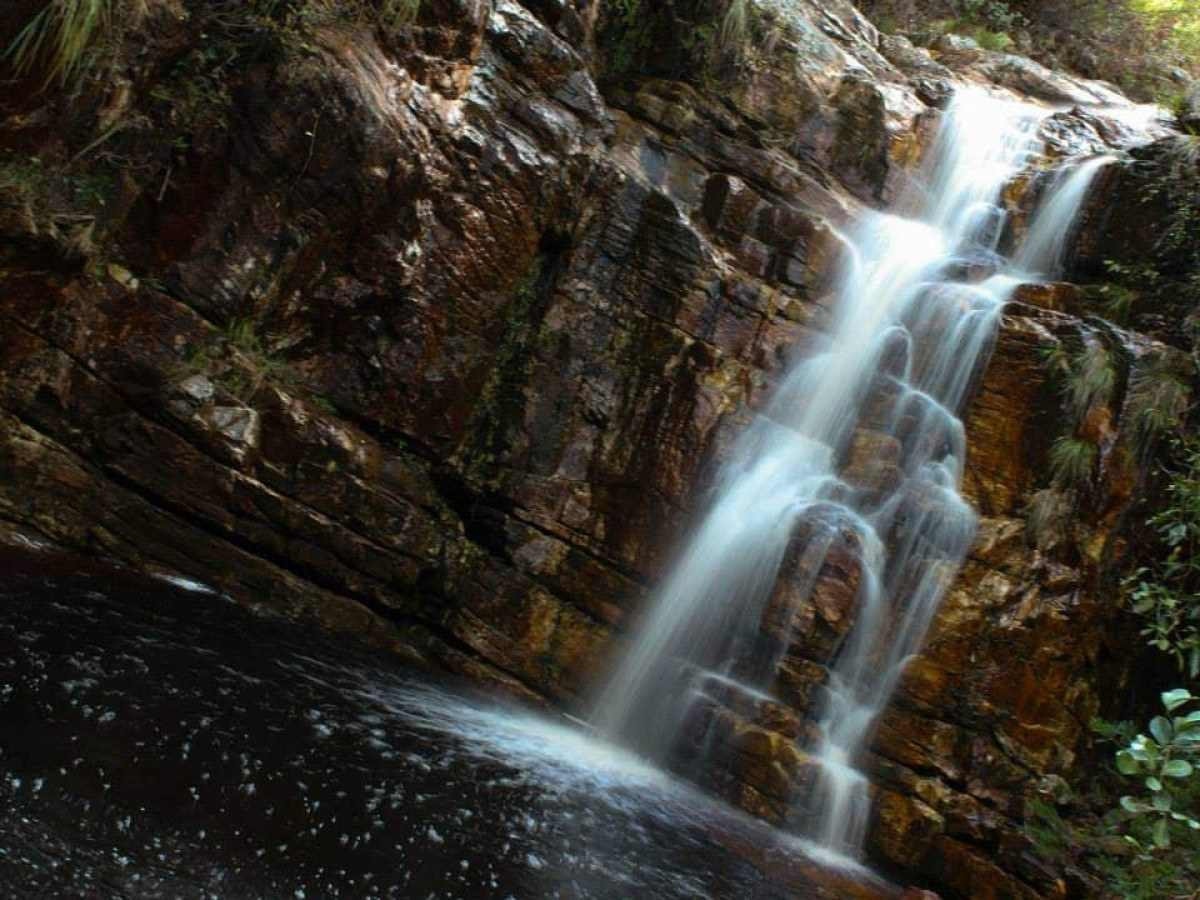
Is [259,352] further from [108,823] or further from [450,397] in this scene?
[108,823]

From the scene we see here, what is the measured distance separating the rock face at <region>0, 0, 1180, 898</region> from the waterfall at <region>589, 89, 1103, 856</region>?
0.19 meters

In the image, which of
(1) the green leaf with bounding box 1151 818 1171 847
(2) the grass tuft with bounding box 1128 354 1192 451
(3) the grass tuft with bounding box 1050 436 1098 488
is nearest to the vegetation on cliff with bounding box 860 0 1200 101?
(2) the grass tuft with bounding box 1128 354 1192 451

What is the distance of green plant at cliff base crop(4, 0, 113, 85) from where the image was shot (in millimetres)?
5023

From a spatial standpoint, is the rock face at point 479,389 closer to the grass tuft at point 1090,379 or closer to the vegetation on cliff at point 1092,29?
the grass tuft at point 1090,379

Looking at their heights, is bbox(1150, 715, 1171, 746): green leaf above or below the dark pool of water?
above

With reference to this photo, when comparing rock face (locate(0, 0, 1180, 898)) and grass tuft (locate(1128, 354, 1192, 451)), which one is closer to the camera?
rock face (locate(0, 0, 1180, 898))

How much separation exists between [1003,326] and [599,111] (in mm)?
4282

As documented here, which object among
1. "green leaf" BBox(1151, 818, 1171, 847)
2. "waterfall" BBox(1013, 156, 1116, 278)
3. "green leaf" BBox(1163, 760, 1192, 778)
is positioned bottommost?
"green leaf" BBox(1151, 818, 1171, 847)

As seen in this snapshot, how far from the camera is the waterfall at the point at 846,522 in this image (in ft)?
21.5

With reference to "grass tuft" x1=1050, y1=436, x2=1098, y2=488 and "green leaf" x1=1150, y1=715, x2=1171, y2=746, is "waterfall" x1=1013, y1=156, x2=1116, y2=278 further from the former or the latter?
"green leaf" x1=1150, y1=715, x2=1171, y2=746

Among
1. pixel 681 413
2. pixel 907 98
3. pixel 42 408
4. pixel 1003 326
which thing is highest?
pixel 907 98

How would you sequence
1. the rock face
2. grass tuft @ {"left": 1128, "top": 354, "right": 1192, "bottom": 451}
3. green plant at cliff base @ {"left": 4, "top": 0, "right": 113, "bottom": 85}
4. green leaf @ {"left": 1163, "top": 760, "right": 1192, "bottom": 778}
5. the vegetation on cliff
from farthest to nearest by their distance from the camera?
the vegetation on cliff, grass tuft @ {"left": 1128, "top": 354, "right": 1192, "bottom": 451}, the rock face, green plant at cliff base @ {"left": 4, "top": 0, "right": 113, "bottom": 85}, green leaf @ {"left": 1163, "top": 760, "right": 1192, "bottom": 778}

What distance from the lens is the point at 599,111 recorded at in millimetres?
7977

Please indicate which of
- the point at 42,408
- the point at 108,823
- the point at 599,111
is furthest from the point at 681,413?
the point at 108,823
